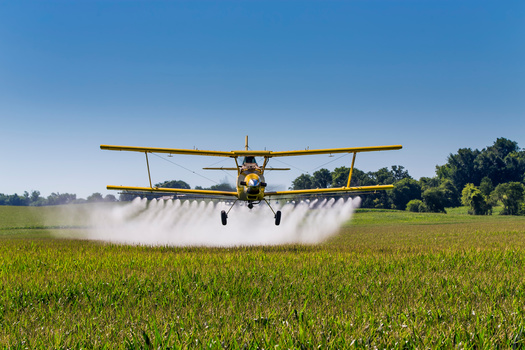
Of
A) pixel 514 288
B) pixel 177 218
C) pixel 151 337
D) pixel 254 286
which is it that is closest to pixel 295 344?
pixel 151 337

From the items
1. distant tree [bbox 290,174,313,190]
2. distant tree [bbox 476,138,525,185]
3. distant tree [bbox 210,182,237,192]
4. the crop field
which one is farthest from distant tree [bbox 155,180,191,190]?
distant tree [bbox 476,138,525,185]

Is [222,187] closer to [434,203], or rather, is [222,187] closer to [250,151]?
[250,151]

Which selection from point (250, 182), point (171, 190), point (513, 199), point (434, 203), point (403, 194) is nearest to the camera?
point (250, 182)

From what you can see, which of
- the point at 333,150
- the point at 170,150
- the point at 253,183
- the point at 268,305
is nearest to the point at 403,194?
the point at 333,150

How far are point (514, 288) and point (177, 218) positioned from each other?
37974 millimetres

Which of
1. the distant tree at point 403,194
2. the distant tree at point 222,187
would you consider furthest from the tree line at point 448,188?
the distant tree at point 222,187

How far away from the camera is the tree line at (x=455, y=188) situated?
12325 centimetres

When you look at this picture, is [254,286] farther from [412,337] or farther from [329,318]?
[412,337]

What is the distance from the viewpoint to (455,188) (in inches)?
6934

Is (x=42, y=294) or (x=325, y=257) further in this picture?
(x=325, y=257)

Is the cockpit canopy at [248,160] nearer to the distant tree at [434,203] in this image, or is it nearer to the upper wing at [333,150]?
the upper wing at [333,150]

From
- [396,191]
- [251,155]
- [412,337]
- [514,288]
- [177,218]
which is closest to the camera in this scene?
[412,337]

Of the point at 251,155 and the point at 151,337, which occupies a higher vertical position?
the point at 251,155

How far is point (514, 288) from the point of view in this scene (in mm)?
10281
